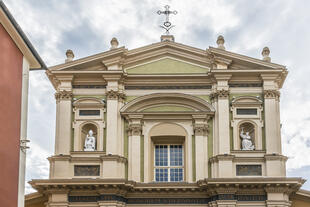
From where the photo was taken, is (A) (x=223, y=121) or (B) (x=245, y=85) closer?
(A) (x=223, y=121)

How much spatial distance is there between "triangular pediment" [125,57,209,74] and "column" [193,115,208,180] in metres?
2.02

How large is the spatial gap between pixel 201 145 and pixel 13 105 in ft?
30.0

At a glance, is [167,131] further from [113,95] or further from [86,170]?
[86,170]

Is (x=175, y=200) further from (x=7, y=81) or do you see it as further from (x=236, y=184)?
(x=7, y=81)

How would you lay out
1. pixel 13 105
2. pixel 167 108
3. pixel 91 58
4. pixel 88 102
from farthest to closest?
pixel 91 58 < pixel 167 108 < pixel 88 102 < pixel 13 105

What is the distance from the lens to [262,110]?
2544 centimetres

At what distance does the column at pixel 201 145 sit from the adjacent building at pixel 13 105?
813 cm

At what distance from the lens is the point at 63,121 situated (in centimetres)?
2536

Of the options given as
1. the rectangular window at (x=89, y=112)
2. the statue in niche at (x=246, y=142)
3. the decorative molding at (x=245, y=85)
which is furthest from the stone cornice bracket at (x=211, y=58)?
the rectangular window at (x=89, y=112)

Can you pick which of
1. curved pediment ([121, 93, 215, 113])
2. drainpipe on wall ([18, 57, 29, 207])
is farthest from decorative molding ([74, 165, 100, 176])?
drainpipe on wall ([18, 57, 29, 207])

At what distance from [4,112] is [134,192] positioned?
327 inches

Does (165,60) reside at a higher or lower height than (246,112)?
higher

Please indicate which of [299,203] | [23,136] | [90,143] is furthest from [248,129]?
[23,136]

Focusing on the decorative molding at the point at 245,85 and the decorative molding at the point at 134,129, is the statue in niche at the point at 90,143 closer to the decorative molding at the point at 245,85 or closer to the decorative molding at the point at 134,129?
the decorative molding at the point at 134,129
